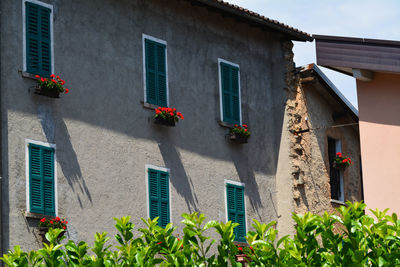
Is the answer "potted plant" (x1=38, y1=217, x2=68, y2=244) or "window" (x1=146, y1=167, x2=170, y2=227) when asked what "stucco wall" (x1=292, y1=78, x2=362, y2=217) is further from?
"potted plant" (x1=38, y1=217, x2=68, y2=244)

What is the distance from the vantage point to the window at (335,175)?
21188mm

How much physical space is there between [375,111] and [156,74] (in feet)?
15.2

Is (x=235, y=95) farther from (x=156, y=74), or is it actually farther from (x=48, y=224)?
(x=48, y=224)

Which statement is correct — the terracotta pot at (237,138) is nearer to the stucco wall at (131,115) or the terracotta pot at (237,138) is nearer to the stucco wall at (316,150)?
the stucco wall at (131,115)

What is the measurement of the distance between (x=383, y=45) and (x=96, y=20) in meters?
5.47

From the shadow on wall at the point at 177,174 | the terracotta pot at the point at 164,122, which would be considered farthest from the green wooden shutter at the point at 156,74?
the shadow on wall at the point at 177,174

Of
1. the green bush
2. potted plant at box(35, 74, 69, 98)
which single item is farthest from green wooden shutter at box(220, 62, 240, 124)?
the green bush

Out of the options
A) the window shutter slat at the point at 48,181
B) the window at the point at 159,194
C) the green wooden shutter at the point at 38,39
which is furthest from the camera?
the window at the point at 159,194

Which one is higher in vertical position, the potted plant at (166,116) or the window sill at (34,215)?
the potted plant at (166,116)

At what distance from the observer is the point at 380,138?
15047 mm

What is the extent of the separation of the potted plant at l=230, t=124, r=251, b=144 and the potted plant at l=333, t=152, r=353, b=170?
308 centimetres

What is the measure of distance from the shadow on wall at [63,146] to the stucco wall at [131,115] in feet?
0.06

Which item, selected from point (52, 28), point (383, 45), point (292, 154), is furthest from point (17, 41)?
point (292, 154)

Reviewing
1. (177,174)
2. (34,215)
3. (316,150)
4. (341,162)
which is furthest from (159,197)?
(341,162)
